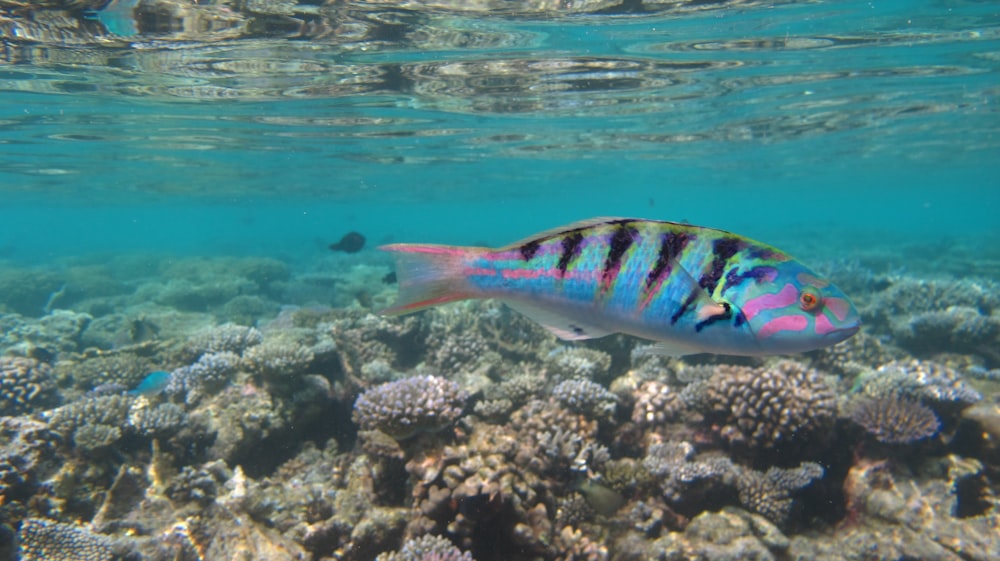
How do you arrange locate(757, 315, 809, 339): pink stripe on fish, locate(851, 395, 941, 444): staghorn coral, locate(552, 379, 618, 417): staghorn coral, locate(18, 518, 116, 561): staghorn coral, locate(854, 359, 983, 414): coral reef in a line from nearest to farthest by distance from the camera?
locate(757, 315, 809, 339): pink stripe on fish < locate(18, 518, 116, 561): staghorn coral < locate(851, 395, 941, 444): staghorn coral < locate(552, 379, 618, 417): staghorn coral < locate(854, 359, 983, 414): coral reef

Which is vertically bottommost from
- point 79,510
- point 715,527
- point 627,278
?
point 79,510

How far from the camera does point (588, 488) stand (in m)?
4.71

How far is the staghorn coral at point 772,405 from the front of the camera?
16.3 ft

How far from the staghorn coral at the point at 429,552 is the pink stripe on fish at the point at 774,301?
2.72 m

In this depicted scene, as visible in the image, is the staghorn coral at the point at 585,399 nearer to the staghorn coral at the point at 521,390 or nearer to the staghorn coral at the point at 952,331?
the staghorn coral at the point at 521,390

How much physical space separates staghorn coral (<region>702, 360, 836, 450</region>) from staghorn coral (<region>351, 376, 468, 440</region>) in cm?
279

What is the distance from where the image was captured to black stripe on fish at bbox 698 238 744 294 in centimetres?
228

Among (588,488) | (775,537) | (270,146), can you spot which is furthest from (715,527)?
(270,146)

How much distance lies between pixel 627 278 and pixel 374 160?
32267 millimetres

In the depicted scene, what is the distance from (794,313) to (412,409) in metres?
3.45


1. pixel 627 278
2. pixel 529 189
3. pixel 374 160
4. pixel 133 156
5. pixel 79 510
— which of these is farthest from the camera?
pixel 529 189

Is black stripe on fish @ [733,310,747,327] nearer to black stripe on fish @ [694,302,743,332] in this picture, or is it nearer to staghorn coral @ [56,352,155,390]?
black stripe on fish @ [694,302,743,332]

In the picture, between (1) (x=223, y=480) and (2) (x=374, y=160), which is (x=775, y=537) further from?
(2) (x=374, y=160)

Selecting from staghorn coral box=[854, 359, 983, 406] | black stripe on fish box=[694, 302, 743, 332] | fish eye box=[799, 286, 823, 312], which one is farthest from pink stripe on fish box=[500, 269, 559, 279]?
staghorn coral box=[854, 359, 983, 406]
